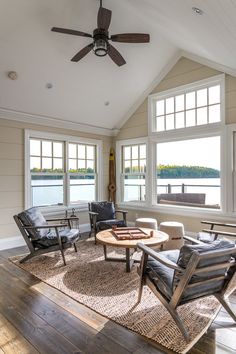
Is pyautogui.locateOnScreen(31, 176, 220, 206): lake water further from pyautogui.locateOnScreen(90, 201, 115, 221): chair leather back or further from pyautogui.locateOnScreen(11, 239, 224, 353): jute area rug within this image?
pyautogui.locateOnScreen(11, 239, 224, 353): jute area rug

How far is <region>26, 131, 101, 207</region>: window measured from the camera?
5168 mm

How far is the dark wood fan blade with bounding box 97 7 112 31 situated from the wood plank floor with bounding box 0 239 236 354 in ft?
11.2

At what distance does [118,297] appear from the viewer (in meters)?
2.73

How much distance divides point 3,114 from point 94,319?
4.04m

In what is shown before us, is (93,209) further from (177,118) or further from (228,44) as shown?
(228,44)

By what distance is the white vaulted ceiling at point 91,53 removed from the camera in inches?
116

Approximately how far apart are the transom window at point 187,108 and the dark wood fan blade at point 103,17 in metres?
2.70

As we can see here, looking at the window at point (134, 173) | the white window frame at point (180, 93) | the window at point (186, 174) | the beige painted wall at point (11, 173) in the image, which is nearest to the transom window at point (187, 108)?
the white window frame at point (180, 93)

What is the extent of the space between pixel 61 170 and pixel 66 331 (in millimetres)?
3970

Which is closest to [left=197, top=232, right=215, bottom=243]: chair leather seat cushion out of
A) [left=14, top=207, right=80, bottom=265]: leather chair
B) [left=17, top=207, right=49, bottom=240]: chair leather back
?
[left=14, top=207, right=80, bottom=265]: leather chair

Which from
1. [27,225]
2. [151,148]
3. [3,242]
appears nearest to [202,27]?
[151,148]

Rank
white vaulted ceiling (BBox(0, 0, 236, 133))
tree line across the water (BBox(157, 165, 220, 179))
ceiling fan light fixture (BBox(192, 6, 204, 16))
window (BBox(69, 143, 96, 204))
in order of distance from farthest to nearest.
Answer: window (BBox(69, 143, 96, 204)) → tree line across the water (BBox(157, 165, 220, 179)) → white vaulted ceiling (BBox(0, 0, 236, 133)) → ceiling fan light fixture (BBox(192, 6, 204, 16))

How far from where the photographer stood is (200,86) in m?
4.95

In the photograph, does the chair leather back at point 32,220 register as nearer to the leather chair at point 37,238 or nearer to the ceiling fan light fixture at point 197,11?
the leather chair at point 37,238
